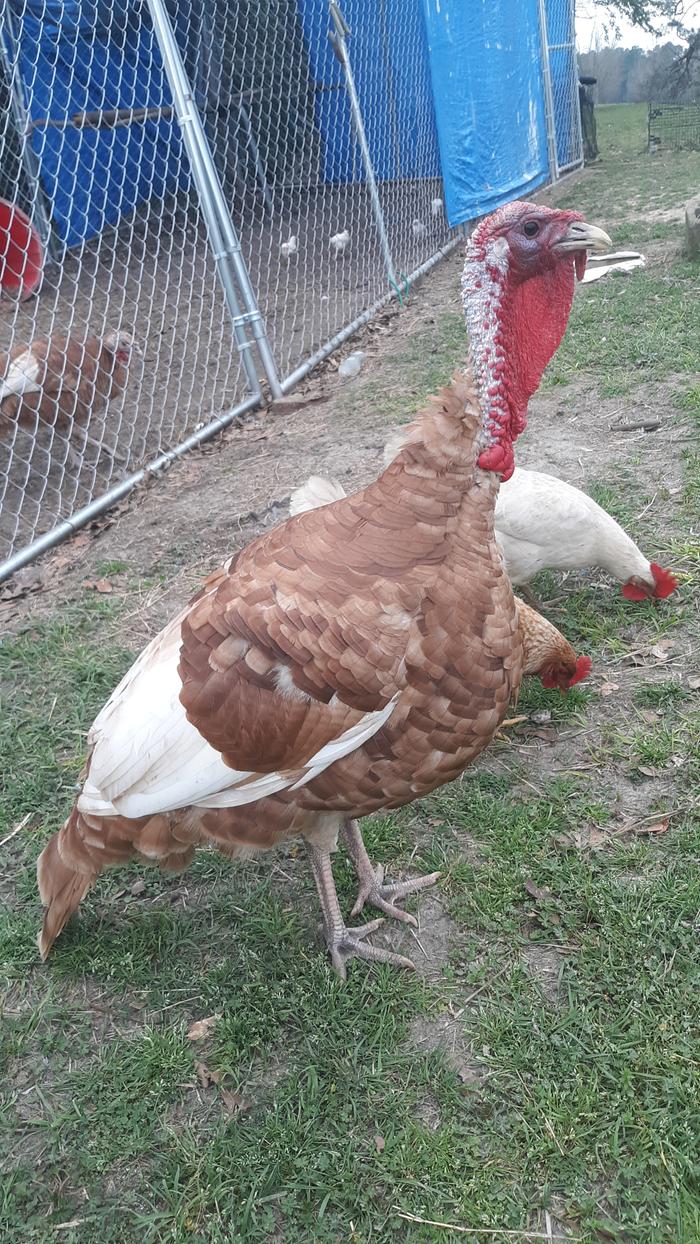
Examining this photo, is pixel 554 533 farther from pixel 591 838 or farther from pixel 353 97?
pixel 353 97

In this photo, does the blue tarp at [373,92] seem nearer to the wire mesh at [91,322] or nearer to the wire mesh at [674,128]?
the wire mesh at [91,322]

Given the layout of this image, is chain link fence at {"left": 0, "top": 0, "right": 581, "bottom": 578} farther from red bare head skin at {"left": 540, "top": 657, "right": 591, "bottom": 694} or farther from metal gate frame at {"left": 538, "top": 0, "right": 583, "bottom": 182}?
red bare head skin at {"left": 540, "top": 657, "right": 591, "bottom": 694}

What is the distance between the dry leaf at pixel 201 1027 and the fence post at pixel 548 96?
1307 centimetres

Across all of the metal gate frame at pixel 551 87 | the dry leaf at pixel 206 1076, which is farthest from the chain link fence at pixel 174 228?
the dry leaf at pixel 206 1076

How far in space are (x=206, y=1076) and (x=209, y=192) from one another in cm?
468

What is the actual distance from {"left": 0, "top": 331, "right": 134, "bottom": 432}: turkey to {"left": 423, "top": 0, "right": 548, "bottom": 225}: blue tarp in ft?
17.8

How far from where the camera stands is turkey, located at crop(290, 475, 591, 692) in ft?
9.27

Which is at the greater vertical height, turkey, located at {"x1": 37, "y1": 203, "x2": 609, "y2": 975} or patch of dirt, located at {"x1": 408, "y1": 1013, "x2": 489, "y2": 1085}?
turkey, located at {"x1": 37, "y1": 203, "x2": 609, "y2": 975}

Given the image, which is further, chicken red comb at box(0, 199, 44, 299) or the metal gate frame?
the metal gate frame

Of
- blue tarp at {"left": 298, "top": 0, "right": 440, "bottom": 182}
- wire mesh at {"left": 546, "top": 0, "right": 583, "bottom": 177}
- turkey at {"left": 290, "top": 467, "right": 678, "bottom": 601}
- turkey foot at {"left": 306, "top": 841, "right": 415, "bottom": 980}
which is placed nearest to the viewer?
turkey foot at {"left": 306, "top": 841, "right": 415, "bottom": 980}

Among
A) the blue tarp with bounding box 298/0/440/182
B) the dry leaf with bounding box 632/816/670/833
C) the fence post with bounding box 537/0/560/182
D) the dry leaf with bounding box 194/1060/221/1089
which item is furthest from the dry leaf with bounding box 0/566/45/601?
the fence post with bounding box 537/0/560/182

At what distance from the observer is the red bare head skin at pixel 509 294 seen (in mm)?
1918

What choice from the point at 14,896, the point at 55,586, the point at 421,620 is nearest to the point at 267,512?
the point at 55,586

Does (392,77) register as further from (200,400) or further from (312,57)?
(200,400)
